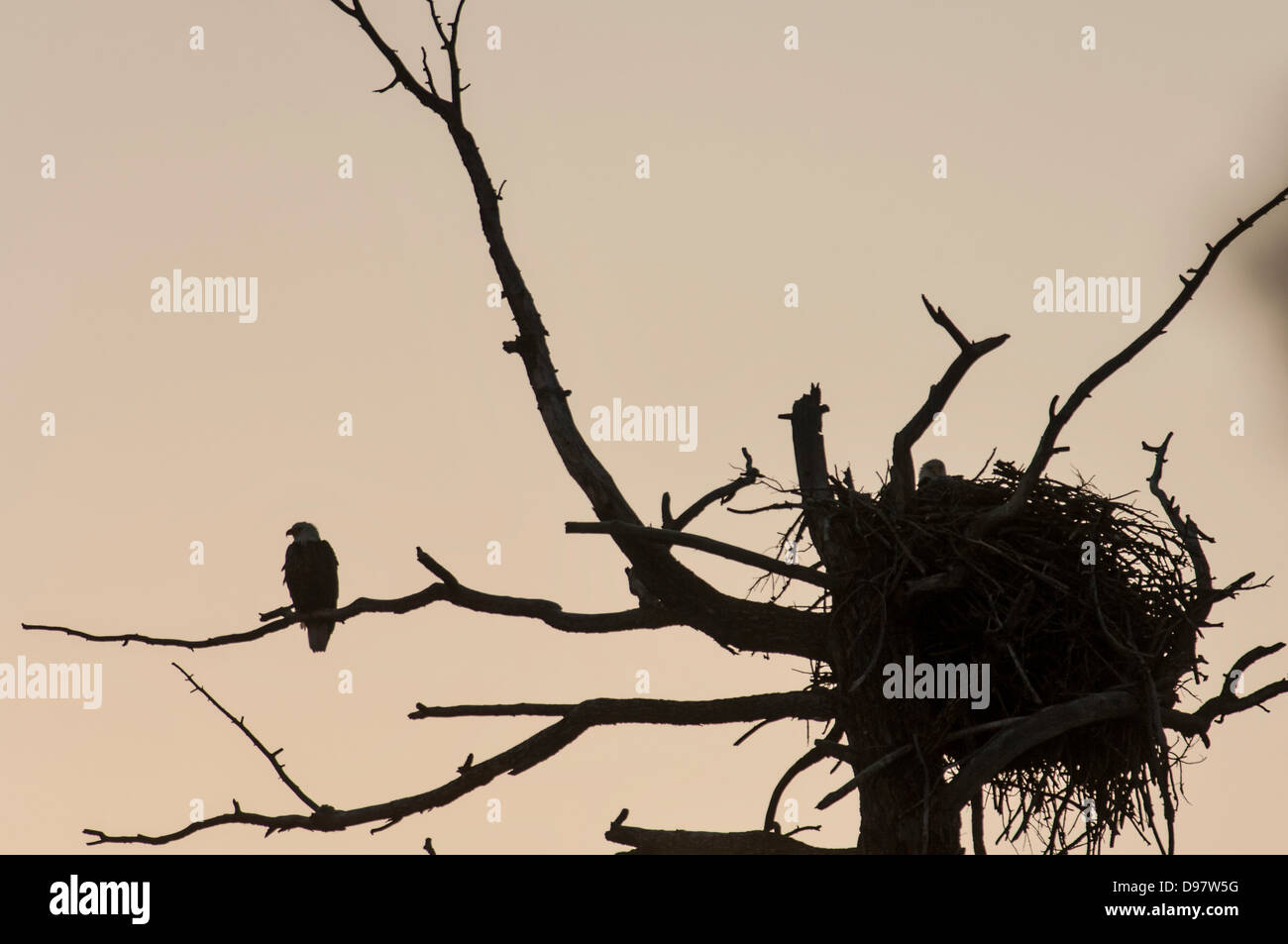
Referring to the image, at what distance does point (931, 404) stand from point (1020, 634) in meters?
1.43

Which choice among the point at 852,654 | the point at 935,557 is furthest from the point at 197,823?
the point at 935,557

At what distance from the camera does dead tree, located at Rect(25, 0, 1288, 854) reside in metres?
8.09

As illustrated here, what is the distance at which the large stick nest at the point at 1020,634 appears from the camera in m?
8.43

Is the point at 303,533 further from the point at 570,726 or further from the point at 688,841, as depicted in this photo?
the point at 688,841

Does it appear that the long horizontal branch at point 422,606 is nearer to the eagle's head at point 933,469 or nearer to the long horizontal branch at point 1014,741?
the long horizontal branch at point 1014,741

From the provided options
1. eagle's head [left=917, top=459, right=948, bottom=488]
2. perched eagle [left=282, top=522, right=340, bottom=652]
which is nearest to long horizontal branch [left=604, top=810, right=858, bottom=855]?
eagle's head [left=917, top=459, right=948, bottom=488]

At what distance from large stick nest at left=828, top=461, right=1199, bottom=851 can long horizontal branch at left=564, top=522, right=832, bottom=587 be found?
2.38ft

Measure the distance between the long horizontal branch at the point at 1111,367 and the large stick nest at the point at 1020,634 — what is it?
544 mm

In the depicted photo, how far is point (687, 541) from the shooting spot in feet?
26.0

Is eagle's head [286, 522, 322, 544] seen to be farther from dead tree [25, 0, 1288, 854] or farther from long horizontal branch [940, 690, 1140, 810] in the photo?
long horizontal branch [940, 690, 1140, 810]

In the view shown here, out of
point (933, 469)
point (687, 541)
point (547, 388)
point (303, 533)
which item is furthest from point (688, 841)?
point (303, 533)
